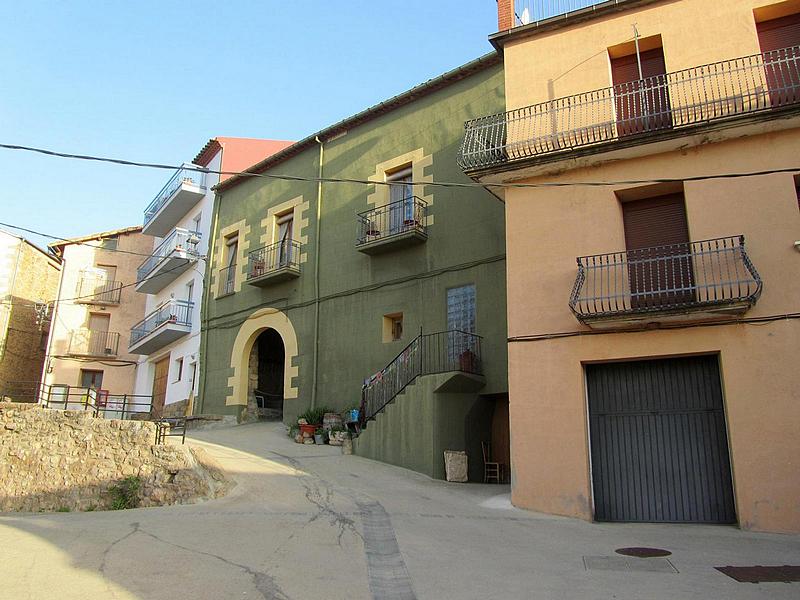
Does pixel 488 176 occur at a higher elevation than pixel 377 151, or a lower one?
lower

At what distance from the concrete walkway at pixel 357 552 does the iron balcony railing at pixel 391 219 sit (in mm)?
6519

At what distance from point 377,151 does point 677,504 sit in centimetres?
1088

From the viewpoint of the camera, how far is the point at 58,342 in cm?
2592

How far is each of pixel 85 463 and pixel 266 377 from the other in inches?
366

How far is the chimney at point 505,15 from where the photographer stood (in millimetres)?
11680

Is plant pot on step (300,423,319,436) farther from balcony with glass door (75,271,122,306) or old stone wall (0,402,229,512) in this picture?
balcony with glass door (75,271,122,306)

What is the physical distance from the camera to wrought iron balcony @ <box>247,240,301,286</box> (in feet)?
57.2

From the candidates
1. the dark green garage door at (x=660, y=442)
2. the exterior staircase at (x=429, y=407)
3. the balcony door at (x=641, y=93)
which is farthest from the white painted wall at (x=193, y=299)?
the balcony door at (x=641, y=93)

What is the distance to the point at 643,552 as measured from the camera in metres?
7.02

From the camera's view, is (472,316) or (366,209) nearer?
(472,316)

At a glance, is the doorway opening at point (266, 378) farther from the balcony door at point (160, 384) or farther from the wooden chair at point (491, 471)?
the wooden chair at point (491, 471)

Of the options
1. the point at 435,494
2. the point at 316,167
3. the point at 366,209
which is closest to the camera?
the point at 435,494

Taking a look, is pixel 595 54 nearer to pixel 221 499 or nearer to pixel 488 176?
pixel 488 176

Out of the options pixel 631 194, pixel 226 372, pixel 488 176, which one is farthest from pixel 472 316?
pixel 226 372
